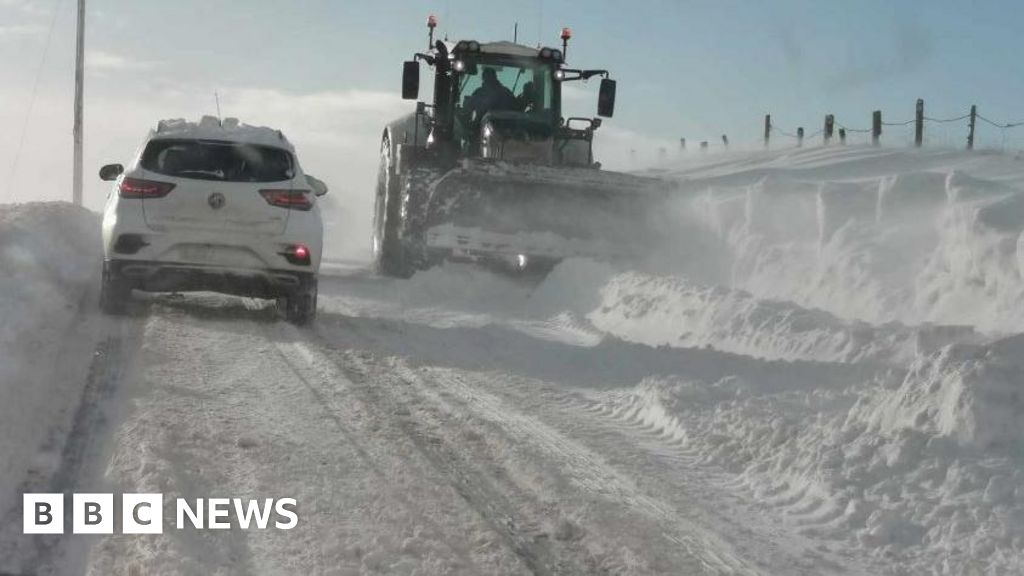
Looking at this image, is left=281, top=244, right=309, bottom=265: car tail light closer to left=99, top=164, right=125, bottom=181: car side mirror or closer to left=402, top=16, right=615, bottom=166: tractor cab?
left=99, top=164, right=125, bottom=181: car side mirror

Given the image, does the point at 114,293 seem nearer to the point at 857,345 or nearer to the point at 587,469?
the point at 587,469

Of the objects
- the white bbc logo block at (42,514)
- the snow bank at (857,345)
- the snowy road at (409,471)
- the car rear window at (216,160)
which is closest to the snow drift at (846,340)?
the snow bank at (857,345)

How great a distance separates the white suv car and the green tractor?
4250mm

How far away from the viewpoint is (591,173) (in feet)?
49.7

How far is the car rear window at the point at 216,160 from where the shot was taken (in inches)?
420

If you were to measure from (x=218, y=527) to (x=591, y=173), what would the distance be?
10.9 m

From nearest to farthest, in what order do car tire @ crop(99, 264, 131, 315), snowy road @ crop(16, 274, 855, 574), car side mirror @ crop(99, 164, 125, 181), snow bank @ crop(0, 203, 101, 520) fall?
snowy road @ crop(16, 274, 855, 574), snow bank @ crop(0, 203, 101, 520), car tire @ crop(99, 264, 131, 315), car side mirror @ crop(99, 164, 125, 181)

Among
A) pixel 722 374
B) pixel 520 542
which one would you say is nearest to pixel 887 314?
pixel 722 374

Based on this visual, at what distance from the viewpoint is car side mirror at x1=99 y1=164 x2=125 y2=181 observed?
38.1 feet

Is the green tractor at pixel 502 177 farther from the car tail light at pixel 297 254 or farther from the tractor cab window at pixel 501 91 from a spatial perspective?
the car tail light at pixel 297 254

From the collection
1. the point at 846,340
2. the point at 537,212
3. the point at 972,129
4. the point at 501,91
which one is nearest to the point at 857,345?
the point at 846,340

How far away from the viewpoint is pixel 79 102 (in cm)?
3028

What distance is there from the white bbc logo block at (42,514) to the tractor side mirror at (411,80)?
439 inches

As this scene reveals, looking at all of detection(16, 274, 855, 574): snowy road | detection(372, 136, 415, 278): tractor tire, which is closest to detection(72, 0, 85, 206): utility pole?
detection(372, 136, 415, 278): tractor tire
